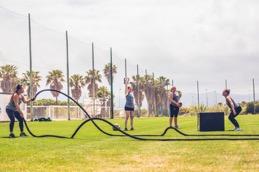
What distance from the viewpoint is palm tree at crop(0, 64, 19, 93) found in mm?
111938

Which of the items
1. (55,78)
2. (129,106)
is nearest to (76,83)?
(55,78)

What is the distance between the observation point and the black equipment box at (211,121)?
21.4 meters

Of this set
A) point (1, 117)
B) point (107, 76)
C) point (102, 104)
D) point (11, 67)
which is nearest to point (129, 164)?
point (1, 117)

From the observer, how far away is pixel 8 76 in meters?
113

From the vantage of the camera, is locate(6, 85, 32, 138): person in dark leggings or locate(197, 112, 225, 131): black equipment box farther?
locate(197, 112, 225, 131): black equipment box

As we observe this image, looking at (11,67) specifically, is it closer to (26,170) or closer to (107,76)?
(107,76)

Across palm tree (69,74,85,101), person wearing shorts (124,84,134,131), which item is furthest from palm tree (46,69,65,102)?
person wearing shorts (124,84,134,131)

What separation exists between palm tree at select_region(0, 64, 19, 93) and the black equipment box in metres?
93.0

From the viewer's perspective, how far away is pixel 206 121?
2150 centimetres

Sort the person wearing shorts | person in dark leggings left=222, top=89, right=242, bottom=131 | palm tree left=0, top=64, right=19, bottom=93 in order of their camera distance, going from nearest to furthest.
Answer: person in dark leggings left=222, top=89, right=242, bottom=131 → the person wearing shorts → palm tree left=0, top=64, right=19, bottom=93

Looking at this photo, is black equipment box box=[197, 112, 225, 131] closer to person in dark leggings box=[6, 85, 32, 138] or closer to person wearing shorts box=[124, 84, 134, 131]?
person wearing shorts box=[124, 84, 134, 131]

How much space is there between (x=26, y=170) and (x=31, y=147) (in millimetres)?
4497

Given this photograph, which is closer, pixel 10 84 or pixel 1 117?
pixel 1 117

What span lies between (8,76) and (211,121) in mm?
95407
